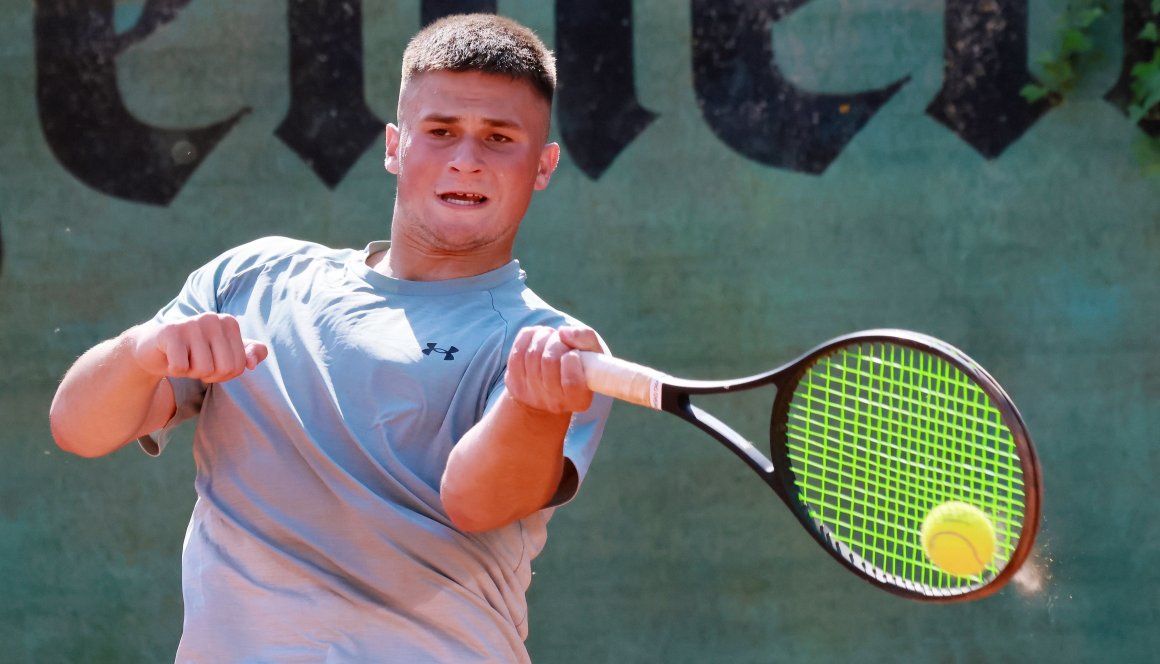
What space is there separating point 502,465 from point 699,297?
2511mm

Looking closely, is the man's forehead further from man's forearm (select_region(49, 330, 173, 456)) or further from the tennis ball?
the tennis ball

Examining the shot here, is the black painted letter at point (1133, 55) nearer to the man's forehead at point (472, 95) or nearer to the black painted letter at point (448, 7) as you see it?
Result: the black painted letter at point (448, 7)

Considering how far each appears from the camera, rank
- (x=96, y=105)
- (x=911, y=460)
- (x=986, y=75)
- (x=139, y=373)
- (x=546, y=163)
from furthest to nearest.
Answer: (x=96, y=105)
(x=986, y=75)
(x=911, y=460)
(x=546, y=163)
(x=139, y=373)

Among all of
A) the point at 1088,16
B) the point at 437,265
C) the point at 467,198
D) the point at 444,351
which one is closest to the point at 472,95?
the point at 467,198

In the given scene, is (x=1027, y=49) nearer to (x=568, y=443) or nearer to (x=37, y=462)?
(x=568, y=443)

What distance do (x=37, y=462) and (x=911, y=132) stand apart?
2915 mm

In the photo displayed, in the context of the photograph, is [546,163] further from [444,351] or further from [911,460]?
[911,460]

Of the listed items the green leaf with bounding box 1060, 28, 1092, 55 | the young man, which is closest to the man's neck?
the young man

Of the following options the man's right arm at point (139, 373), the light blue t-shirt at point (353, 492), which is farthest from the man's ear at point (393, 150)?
the man's right arm at point (139, 373)

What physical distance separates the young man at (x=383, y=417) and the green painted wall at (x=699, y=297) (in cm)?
212

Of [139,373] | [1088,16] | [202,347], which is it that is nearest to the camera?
[202,347]

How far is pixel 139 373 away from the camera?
2020 mm

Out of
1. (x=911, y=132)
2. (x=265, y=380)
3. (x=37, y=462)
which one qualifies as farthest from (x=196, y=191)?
(x=265, y=380)

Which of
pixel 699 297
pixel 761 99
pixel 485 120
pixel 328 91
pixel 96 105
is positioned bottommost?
pixel 699 297
